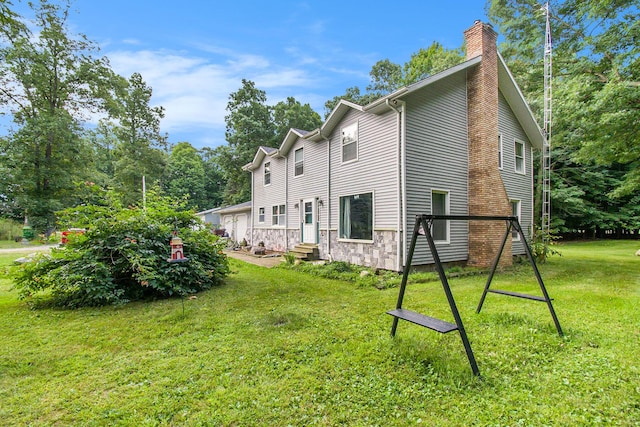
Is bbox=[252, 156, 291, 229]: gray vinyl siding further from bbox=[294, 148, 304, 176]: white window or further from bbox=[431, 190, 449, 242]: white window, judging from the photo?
bbox=[431, 190, 449, 242]: white window

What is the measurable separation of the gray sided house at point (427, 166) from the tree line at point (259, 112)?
2.53m

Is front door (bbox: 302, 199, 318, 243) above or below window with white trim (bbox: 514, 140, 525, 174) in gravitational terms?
below

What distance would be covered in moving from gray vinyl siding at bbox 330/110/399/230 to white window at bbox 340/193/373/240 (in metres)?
0.18

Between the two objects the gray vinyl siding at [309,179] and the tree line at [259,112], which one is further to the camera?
the gray vinyl siding at [309,179]

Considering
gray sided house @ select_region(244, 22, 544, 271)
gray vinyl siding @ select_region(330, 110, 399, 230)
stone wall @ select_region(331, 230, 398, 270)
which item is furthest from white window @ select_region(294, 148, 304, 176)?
stone wall @ select_region(331, 230, 398, 270)

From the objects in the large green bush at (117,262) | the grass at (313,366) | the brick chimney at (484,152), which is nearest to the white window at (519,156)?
the brick chimney at (484,152)

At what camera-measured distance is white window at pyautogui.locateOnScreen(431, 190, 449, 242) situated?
8938mm

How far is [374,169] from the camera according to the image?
8977 millimetres

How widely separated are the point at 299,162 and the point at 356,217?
182 inches

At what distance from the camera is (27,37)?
1852 cm

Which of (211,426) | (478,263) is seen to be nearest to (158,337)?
(211,426)

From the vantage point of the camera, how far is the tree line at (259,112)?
9641 mm

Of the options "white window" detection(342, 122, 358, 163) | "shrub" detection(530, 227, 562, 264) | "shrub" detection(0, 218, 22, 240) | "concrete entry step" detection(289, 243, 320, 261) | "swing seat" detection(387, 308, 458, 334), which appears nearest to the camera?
"swing seat" detection(387, 308, 458, 334)

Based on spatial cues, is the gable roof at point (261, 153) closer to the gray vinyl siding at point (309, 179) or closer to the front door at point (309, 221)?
the gray vinyl siding at point (309, 179)
